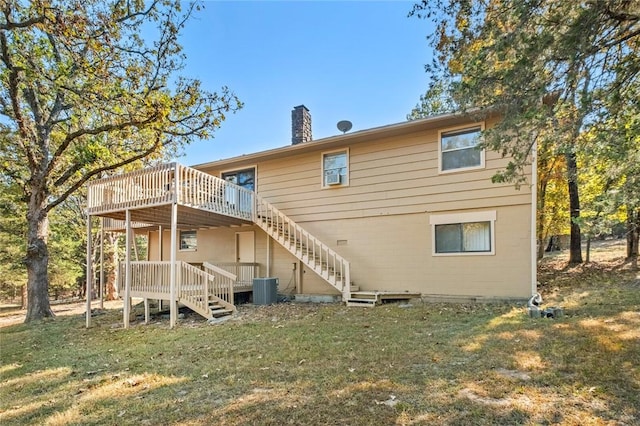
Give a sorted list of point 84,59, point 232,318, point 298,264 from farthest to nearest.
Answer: point 298,264 < point 232,318 < point 84,59

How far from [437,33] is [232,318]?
7.88 meters

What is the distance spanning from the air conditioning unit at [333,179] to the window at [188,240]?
644 cm

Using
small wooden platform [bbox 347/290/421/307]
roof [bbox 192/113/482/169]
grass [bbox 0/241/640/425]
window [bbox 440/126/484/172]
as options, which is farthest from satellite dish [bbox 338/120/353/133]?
grass [bbox 0/241/640/425]

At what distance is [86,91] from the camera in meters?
6.71

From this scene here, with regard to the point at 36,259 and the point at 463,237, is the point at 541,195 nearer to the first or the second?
the point at 463,237

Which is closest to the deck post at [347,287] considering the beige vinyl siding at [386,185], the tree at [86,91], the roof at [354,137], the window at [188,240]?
the beige vinyl siding at [386,185]

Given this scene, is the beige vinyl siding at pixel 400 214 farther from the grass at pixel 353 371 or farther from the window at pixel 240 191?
the grass at pixel 353 371

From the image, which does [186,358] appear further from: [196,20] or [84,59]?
[196,20]

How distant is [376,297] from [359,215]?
8.40 feet

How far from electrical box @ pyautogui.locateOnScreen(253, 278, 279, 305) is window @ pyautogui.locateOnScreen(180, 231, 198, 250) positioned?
470cm

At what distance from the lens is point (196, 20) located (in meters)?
7.80

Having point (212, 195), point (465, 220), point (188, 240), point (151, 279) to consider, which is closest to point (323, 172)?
point (212, 195)

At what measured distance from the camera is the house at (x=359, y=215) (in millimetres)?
9016

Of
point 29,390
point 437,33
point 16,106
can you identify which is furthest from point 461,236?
point 16,106
